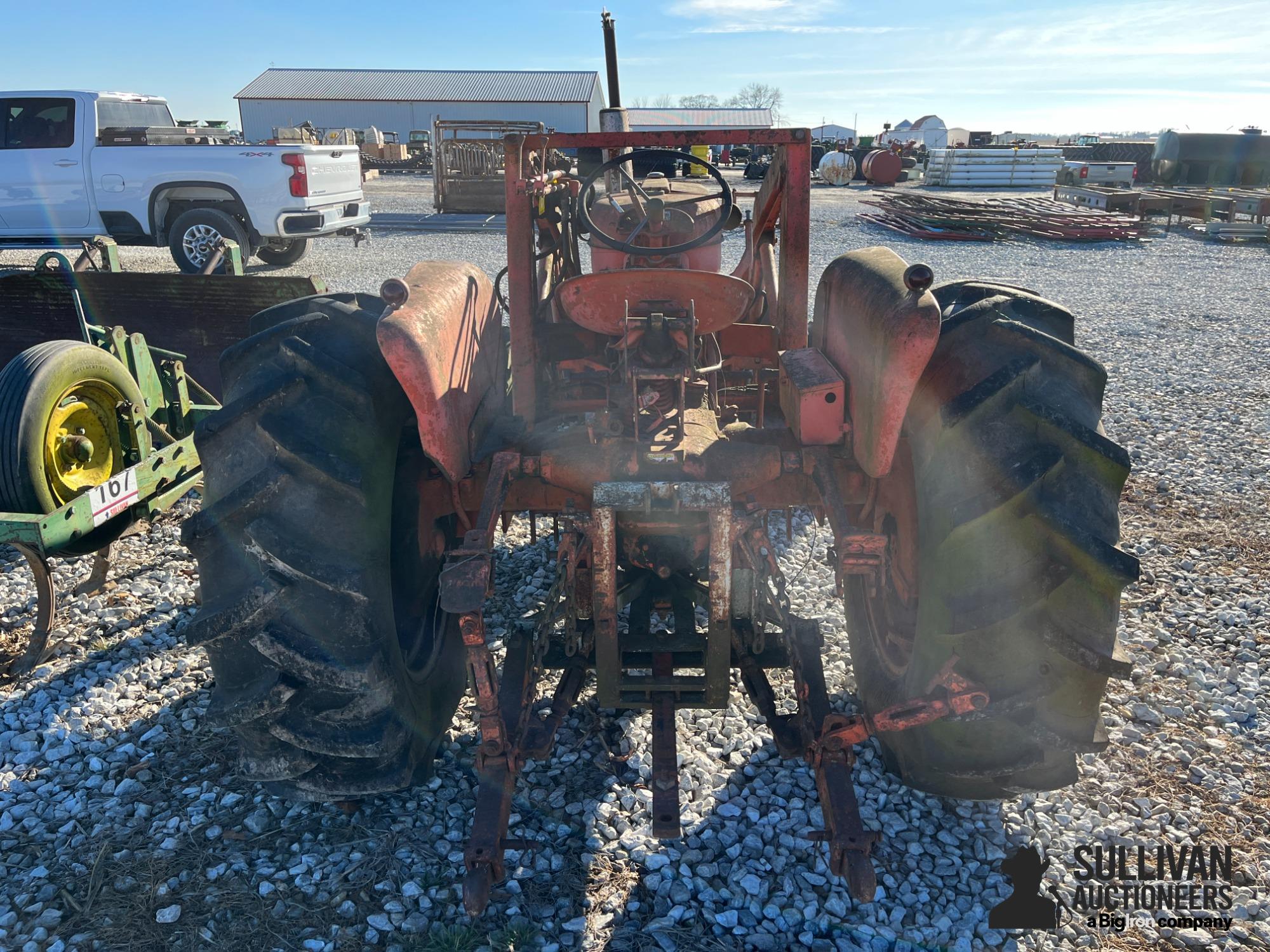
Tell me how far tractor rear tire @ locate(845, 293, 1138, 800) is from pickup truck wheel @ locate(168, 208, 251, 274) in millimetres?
10315

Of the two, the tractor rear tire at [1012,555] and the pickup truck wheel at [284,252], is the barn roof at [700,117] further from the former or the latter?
the tractor rear tire at [1012,555]

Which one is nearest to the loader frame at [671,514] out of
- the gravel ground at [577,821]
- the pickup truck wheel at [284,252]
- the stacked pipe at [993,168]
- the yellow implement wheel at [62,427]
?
the gravel ground at [577,821]

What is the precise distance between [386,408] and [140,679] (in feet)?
5.59

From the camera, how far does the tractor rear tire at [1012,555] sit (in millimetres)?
2061

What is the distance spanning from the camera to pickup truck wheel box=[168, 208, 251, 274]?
419 inches

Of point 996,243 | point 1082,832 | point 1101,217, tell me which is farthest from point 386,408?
point 1101,217

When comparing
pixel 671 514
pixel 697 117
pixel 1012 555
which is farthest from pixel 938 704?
pixel 697 117

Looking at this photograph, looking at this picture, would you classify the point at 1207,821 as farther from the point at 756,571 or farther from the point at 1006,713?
the point at 756,571

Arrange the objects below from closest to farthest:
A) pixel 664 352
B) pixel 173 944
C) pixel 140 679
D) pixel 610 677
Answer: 1. pixel 173 944
2. pixel 610 677
3. pixel 664 352
4. pixel 140 679

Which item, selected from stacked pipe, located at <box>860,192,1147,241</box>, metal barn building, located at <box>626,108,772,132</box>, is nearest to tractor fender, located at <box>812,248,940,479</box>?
stacked pipe, located at <box>860,192,1147,241</box>

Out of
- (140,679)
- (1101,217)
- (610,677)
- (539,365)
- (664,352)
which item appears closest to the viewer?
(610,677)

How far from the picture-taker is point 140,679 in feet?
11.0

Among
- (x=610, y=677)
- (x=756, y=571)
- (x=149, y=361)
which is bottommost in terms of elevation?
(x=610, y=677)

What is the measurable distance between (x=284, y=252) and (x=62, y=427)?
9520 millimetres
